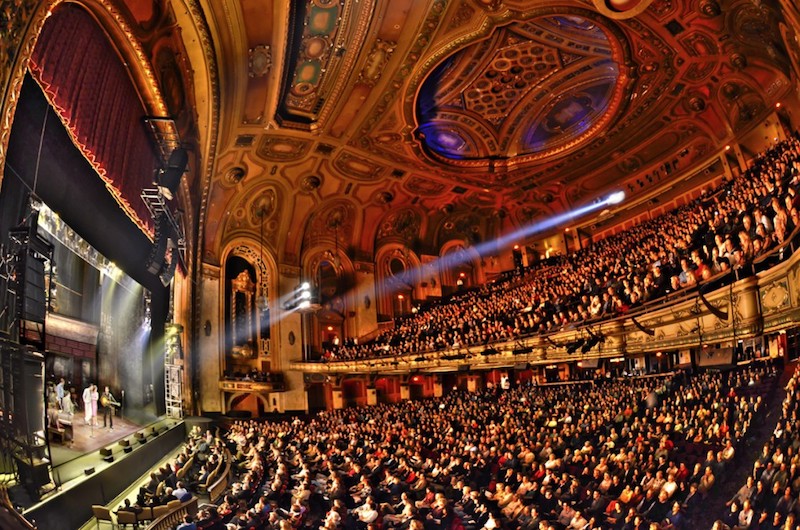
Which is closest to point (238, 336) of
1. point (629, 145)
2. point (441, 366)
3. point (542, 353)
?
point (441, 366)

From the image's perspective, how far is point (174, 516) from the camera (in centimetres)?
655

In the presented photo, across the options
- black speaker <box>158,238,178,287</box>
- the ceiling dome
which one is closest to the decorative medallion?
black speaker <box>158,238,178,287</box>

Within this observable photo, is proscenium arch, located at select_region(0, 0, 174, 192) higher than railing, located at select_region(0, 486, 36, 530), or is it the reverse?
proscenium arch, located at select_region(0, 0, 174, 192)

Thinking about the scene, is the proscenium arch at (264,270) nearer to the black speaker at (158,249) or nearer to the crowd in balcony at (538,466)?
the crowd in balcony at (538,466)

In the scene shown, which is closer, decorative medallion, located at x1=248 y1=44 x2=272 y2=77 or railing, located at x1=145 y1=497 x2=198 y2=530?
railing, located at x1=145 y1=497 x2=198 y2=530

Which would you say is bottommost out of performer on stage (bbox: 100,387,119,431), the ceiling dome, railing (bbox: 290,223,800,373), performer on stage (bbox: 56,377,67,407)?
performer on stage (bbox: 100,387,119,431)

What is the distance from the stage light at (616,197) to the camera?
57.3 ft

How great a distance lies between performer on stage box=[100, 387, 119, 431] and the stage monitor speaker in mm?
2168

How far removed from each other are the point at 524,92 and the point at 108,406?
39.4ft

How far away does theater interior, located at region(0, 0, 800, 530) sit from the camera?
17.0 feet

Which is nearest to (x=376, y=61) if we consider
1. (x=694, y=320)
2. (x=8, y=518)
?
(x=694, y=320)

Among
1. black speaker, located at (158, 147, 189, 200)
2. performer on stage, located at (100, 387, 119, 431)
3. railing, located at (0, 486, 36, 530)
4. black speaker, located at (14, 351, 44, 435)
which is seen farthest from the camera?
black speaker, located at (158, 147, 189, 200)

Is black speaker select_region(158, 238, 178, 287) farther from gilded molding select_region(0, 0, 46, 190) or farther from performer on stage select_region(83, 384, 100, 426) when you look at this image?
gilded molding select_region(0, 0, 46, 190)

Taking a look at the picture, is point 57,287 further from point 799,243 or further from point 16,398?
point 799,243
